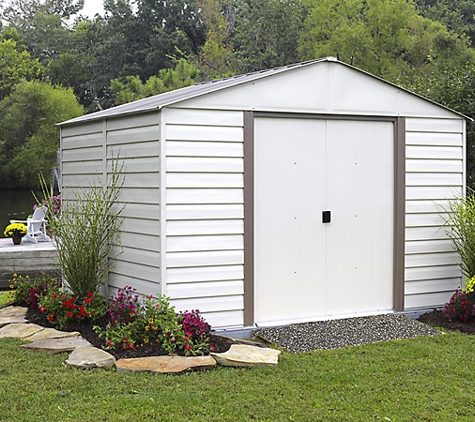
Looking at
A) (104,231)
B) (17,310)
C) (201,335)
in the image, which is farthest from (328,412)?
(17,310)

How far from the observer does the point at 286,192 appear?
22.2 feet

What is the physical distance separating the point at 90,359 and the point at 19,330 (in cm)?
140

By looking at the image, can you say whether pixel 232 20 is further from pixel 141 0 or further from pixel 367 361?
pixel 367 361

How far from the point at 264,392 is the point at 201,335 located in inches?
45.1

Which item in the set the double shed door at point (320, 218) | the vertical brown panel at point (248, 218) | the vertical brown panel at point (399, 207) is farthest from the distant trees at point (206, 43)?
the vertical brown panel at point (248, 218)

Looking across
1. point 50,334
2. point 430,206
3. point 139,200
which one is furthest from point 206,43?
point 50,334

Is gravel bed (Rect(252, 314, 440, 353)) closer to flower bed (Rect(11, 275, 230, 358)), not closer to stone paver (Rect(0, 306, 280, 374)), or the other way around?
stone paver (Rect(0, 306, 280, 374))

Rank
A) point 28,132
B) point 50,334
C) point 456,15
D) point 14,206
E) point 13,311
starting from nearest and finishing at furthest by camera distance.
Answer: point 50,334 → point 13,311 → point 14,206 → point 456,15 → point 28,132

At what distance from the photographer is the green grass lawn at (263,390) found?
4.33m

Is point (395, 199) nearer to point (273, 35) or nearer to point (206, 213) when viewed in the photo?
point (206, 213)

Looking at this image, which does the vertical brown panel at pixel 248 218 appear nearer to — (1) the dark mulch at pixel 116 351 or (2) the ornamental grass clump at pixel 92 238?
(1) the dark mulch at pixel 116 351

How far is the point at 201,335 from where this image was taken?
5.76 meters

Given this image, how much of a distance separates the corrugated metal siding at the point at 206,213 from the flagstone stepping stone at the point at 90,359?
92cm

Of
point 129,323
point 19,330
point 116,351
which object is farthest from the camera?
point 19,330
